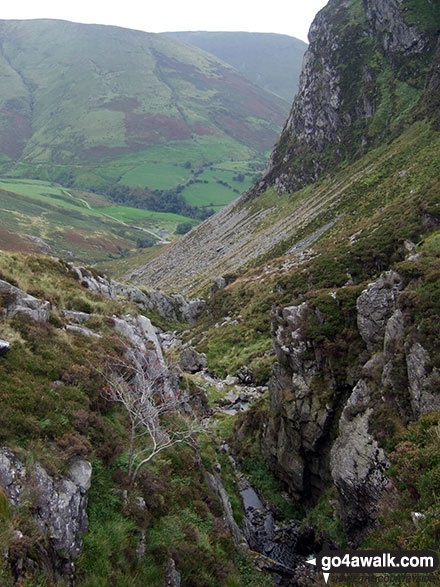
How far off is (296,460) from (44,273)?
66.1 feet

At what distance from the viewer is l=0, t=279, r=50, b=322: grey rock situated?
61.3 feet

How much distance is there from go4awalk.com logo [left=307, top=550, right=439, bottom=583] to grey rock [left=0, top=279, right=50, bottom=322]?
15.3m

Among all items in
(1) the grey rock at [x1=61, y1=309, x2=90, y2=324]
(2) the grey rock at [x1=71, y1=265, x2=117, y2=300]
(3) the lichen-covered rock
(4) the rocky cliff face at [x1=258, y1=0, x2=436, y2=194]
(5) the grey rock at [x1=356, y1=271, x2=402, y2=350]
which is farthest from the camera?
(4) the rocky cliff face at [x1=258, y1=0, x2=436, y2=194]

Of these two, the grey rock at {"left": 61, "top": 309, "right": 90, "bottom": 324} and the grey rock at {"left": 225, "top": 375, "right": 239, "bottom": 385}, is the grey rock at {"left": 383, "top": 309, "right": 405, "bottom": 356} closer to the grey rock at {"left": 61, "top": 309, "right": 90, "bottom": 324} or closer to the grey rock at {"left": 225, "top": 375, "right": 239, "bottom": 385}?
the grey rock at {"left": 61, "top": 309, "right": 90, "bottom": 324}

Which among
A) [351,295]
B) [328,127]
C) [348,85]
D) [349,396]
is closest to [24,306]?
[349,396]

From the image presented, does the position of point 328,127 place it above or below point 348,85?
below

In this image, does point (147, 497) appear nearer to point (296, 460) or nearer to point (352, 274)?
point (296, 460)

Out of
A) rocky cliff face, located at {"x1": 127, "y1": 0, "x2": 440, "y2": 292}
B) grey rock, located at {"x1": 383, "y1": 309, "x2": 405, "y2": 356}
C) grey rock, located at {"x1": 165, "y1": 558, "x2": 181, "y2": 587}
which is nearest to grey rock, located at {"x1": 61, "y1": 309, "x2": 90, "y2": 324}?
grey rock, located at {"x1": 165, "y1": 558, "x2": 181, "y2": 587}

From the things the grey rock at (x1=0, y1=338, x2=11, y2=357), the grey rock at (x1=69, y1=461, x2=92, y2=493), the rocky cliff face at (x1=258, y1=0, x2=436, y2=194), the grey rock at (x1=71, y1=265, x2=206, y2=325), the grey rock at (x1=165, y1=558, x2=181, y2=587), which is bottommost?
the grey rock at (x1=71, y1=265, x2=206, y2=325)

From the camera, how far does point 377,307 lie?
21859 millimetres

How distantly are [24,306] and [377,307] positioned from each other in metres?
17.7

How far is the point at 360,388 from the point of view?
19.5 m

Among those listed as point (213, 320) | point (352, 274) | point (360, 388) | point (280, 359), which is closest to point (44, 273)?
point (280, 359)

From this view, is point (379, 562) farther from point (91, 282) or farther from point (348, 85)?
point (348, 85)
